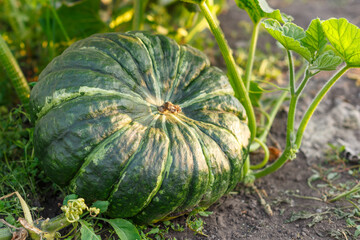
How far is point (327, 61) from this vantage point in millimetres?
2211

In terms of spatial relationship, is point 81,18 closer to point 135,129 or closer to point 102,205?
point 135,129

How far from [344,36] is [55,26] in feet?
8.48

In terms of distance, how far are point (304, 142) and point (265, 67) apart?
129 centimetres

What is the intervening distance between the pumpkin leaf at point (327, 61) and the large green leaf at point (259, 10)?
0.33 metres

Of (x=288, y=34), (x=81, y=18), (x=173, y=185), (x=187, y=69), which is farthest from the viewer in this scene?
(x=81, y=18)

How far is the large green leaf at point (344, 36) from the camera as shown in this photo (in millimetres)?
2092

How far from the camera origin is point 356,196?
2633 mm

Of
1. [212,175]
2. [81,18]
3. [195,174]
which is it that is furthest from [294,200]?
[81,18]

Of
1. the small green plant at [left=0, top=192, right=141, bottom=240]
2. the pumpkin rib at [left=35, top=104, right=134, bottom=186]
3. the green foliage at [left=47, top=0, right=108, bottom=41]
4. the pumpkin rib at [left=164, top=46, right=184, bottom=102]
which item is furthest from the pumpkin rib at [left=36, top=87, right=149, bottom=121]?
the green foliage at [left=47, top=0, right=108, bottom=41]

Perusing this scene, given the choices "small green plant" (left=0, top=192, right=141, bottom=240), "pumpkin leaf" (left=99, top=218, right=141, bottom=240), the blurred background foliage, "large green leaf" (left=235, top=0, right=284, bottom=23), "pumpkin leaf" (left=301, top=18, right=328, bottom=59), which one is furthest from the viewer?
the blurred background foliage

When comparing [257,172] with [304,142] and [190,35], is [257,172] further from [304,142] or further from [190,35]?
[190,35]

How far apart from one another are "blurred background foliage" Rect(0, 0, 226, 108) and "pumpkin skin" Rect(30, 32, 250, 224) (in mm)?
1140

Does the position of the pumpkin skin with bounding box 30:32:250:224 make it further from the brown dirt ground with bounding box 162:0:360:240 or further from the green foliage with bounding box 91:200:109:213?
the brown dirt ground with bounding box 162:0:360:240

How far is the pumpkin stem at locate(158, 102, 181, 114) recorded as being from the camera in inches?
88.9
